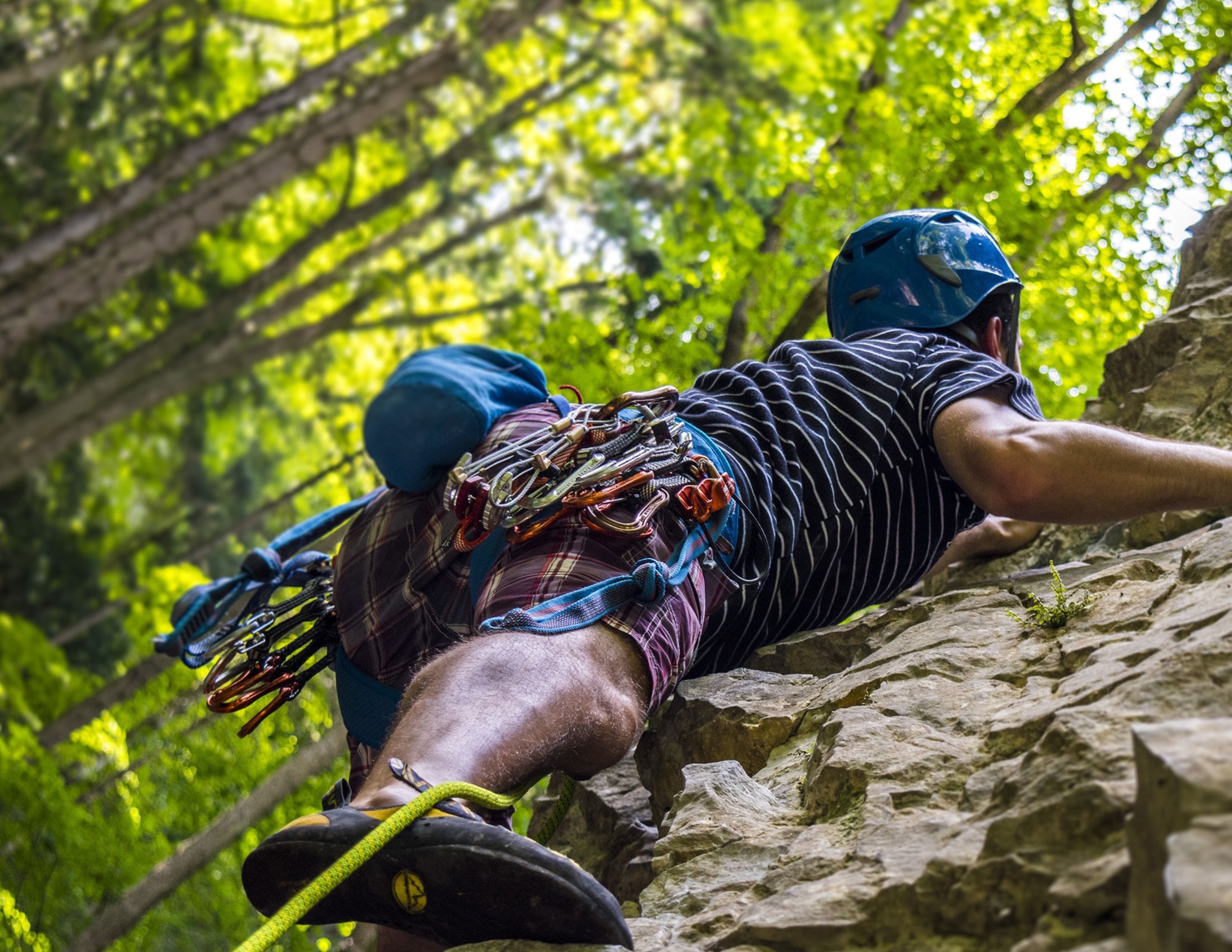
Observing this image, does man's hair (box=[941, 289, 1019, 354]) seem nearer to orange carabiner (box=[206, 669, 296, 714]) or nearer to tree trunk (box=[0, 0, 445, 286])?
orange carabiner (box=[206, 669, 296, 714])

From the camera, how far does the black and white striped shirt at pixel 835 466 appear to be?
2.72m

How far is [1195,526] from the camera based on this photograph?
3.30 meters

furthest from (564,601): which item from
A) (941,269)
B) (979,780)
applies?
(941,269)

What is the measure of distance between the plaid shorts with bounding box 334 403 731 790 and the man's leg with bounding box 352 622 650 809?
0.38 feet

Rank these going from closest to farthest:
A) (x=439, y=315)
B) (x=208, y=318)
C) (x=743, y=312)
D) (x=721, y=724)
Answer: (x=721, y=724) → (x=743, y=312) → (x=208, y=318) → (x=439, y=315)

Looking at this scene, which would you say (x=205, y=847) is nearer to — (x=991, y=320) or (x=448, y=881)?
(x=991, y=320)

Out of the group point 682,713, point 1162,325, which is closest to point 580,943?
point 682,713

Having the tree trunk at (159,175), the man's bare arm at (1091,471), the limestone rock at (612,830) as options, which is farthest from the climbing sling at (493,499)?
the tree trunk at (159,175)

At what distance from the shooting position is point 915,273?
3605 mm

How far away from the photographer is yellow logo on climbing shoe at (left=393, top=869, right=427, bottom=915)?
1.64 meters

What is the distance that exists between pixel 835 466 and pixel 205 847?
5.42 metres

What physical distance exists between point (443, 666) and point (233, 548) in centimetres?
1163

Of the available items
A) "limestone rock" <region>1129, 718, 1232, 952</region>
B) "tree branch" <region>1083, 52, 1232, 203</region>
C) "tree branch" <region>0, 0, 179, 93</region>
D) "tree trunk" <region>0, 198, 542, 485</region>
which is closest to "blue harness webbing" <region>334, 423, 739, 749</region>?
"limestone rock" <region>1129, 718, 1232, 952</region>

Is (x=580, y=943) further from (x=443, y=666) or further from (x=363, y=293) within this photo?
(x=363, y=293)
